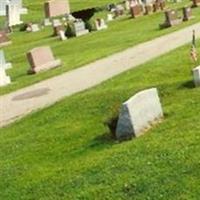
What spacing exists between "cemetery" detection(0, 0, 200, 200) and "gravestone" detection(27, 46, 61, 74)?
0.12ft

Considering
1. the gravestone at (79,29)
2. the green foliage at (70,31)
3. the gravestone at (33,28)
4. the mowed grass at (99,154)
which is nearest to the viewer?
the mowed grass at (99,154)

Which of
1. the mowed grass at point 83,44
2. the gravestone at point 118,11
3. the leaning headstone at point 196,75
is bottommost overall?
the gravestone at point 118,11

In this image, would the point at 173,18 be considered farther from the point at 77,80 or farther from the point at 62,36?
the point at 77,80

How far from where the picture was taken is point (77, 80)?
20.9 m

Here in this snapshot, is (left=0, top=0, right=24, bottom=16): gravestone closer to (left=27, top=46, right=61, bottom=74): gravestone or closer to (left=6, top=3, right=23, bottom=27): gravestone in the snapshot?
(left=6, top=3, right=23, bottom=27): gravestone

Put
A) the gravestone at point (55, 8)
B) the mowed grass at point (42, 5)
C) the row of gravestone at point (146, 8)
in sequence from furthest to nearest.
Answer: the mowed grass at point (42, 5), the gravestone at point (55, 8), the row of gravestone at point (146, 8)

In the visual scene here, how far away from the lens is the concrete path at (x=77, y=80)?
59.1 ft

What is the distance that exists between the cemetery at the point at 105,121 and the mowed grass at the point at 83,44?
15 cm

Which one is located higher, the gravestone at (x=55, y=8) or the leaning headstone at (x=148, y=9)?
the gravestone at (x=55, y=8)

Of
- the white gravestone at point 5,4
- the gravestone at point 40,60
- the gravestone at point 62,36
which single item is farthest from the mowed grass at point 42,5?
the gravestone at point 40,60

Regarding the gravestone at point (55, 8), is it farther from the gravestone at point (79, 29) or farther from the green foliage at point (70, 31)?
the green foliage at point (70, 31)

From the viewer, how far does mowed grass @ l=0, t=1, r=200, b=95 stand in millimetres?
24031

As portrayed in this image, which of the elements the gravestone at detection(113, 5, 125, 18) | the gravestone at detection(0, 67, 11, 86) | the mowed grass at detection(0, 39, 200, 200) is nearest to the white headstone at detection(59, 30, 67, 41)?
the gravestone at detection(113, 5, 125, 18)

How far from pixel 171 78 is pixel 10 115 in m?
4.38
